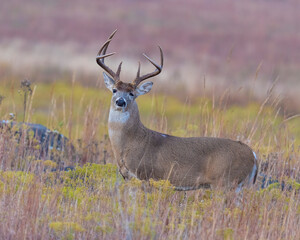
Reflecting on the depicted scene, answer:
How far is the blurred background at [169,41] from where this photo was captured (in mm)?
18734

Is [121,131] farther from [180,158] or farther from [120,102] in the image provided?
[180,158]

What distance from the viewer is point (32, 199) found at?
599 cm

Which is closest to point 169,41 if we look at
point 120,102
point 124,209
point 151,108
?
point 151,108

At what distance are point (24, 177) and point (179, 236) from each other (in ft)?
6.38

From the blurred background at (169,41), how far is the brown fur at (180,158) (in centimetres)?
661

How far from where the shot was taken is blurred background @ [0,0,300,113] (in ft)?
61.5

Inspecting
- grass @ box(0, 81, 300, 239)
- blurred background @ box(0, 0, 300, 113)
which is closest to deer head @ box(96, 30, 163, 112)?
grass @ box(0, 81, 300, 239)

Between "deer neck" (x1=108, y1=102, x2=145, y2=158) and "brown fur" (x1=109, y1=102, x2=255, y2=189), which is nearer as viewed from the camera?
"brown fur" (x1=109, y1=102, x2=255, y2=189)

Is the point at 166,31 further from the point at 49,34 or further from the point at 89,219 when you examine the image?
the point at 89,219

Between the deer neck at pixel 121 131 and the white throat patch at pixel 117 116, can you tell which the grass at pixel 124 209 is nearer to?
the deer neck at pixel 121 131

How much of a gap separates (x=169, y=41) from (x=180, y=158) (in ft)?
64.0

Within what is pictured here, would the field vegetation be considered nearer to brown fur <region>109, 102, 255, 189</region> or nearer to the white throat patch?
brown fur <region>109, 102, 255, 189</region>

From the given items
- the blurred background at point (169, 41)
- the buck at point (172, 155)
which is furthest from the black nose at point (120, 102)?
the blurred background at point (169, 41)

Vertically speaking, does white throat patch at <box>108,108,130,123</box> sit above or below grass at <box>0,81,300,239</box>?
above
